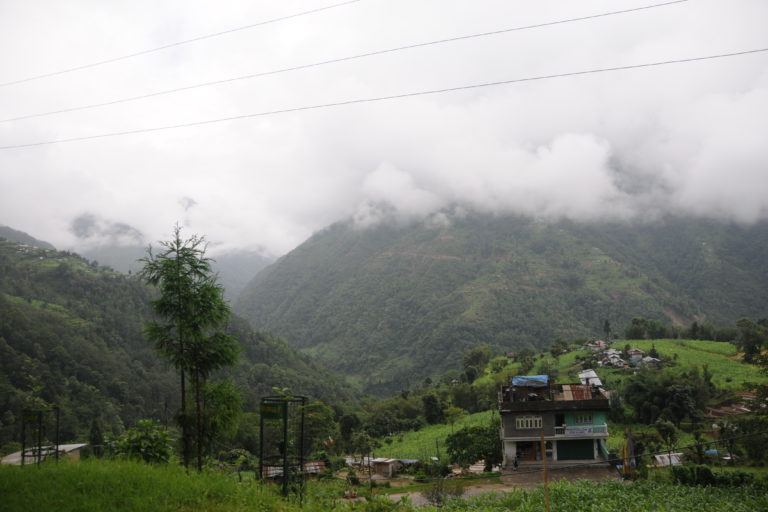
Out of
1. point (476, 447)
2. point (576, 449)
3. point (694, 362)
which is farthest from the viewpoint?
point (694, 362)

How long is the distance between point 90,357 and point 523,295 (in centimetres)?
11548

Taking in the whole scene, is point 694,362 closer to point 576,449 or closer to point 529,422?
point 576,449

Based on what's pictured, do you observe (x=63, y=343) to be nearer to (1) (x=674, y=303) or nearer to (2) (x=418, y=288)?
(2) (x=418, y=288)

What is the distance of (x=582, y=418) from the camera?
112 ft

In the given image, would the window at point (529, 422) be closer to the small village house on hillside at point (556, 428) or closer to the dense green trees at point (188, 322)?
the small village house on hillside at point (556, 428)

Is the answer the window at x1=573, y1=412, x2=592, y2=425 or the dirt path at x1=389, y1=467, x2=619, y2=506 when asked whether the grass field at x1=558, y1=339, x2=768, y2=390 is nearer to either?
the window at x1=573, y1=412, x2=592, y2=425

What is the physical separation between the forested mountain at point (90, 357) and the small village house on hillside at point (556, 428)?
26.9 metres

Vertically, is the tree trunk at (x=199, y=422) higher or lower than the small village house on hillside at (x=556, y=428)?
higher

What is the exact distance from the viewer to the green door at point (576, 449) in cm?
3391

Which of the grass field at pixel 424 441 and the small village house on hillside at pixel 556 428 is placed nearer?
the small village house on hillside at pixel 556 428

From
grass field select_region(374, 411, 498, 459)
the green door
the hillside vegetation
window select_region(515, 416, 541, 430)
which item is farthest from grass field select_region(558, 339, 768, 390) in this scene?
the hillside vegetation

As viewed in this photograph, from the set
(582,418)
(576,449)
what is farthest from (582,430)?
(576,449)

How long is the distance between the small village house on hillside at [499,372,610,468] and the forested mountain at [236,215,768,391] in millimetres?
91237

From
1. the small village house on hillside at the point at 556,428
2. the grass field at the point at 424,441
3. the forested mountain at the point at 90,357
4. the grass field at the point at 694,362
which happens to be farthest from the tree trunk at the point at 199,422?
the grass field at the point at 694,362
